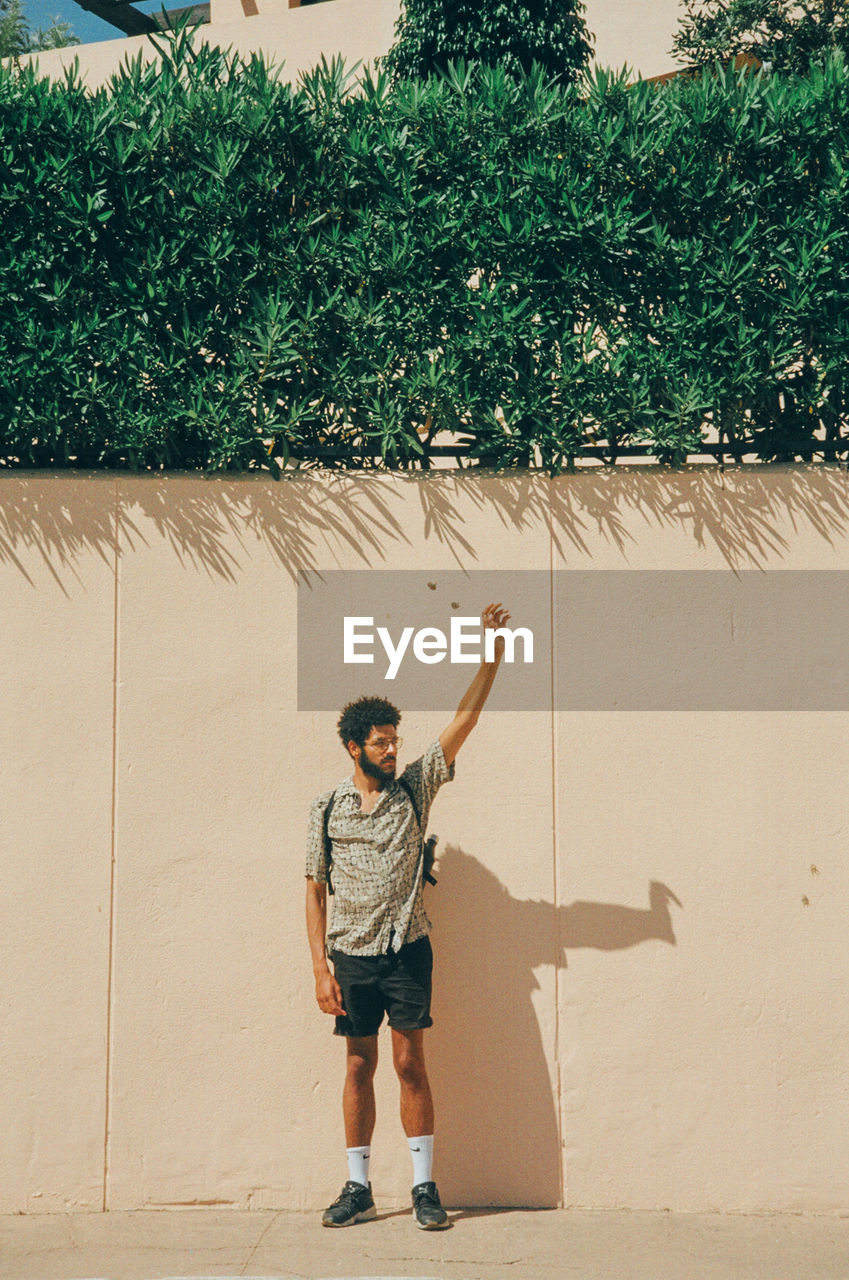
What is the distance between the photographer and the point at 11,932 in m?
4.92

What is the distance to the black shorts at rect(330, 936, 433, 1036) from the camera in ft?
15.1

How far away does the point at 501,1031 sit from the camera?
16.0 feet

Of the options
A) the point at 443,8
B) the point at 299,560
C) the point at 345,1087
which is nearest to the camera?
the point at 345,1087

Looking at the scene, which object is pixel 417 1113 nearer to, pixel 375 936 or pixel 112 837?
pixel 375 936

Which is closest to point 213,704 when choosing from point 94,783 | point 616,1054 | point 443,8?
point 94,783

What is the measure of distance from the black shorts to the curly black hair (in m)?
0.86

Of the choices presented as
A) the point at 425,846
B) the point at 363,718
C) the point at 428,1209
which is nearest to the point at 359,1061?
the point at 428,1209

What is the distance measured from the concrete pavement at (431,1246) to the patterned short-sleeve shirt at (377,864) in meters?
1.12

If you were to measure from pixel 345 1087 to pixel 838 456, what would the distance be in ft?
11.2

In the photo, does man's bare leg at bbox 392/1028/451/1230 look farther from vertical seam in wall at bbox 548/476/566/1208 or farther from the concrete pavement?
vertical seam in wall at bbox 548/476/566/1208

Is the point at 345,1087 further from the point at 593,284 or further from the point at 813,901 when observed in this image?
the point at 593,284

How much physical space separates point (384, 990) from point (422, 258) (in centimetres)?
302
